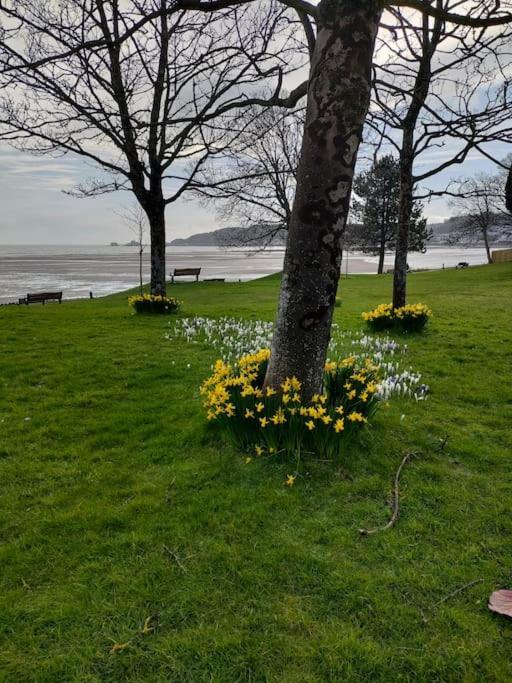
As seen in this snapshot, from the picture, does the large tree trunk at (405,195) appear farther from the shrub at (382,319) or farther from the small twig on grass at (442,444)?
the small twig on grass at (442,444)

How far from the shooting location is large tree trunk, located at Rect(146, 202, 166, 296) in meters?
13.2

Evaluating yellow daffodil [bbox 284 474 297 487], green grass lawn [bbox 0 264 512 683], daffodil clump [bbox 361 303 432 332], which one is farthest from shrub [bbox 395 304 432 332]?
yellow daffodil [bbox 284 474 297 487]

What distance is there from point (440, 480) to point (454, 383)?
3114mm

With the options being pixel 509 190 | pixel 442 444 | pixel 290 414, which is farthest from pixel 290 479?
pixel 509 190

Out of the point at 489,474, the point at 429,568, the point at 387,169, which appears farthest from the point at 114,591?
the point at 387,169

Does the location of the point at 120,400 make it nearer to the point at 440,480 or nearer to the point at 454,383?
the point at 440,480

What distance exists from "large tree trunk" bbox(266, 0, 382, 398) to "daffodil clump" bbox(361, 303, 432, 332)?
6.45 metres

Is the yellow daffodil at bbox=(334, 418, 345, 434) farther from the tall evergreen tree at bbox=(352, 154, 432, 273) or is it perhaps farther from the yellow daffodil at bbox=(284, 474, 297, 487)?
the tall evergreen tree at bbox=(352, 154, 432, 273)

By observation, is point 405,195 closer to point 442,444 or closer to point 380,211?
point 442,444

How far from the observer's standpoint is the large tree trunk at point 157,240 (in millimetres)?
13211

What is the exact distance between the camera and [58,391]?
6125mm

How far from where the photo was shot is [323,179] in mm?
3541

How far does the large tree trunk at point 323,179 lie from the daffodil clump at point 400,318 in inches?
254

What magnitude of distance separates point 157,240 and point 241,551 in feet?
39.5
